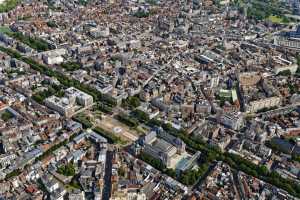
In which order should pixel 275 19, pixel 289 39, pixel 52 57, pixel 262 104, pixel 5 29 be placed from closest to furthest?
pixel 262 104 → pixel 52 57 → pixel 5 29 → pixel 289 39 → pixel 275 19

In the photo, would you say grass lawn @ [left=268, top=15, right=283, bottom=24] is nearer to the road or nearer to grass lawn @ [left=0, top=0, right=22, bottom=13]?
grass lawn @ [left=0, top=0, right=22, bottom=13]

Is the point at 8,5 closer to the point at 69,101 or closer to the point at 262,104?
the point at 69,101

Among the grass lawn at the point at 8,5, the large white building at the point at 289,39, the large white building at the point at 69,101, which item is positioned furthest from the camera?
the grass lawn at the point at 8,5

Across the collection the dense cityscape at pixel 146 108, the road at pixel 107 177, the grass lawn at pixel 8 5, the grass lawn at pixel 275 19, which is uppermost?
the grass lawn at pixel 275 19

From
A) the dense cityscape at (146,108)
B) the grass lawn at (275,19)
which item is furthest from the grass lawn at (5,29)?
the grass lawn at (275,19)

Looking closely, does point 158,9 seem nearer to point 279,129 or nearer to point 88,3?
point 88,3

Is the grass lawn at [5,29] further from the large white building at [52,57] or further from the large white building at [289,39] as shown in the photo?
the large white building at [289,39]

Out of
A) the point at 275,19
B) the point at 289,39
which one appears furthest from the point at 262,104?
the point at 275,19

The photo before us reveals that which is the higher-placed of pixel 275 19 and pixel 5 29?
pixel 275 19

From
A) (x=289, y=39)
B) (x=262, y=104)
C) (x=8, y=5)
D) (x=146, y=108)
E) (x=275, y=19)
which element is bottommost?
(x=146, y=108)
